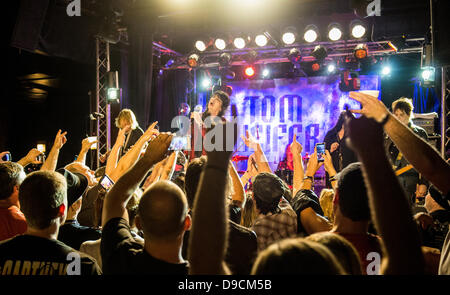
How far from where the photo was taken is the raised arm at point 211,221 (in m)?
0.90

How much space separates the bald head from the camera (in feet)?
4.41

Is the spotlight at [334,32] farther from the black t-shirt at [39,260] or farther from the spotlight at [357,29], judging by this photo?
the black t-shirt at [39,260]

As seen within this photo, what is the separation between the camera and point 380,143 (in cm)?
81

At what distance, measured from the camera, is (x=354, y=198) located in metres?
1.49

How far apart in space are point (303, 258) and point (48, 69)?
32.8 ft

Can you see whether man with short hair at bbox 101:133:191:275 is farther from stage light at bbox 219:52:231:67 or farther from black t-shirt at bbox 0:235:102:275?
stage light at bbox 219:52:231:67

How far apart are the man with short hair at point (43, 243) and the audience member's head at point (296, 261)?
0.92 m

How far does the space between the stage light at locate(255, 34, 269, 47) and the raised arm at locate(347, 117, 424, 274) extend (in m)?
8.08

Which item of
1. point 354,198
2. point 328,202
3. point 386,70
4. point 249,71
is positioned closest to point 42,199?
point 354,198

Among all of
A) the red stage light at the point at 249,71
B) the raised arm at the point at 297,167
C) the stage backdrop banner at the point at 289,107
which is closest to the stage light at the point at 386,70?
the stage backdrop banner at the point at 289,107

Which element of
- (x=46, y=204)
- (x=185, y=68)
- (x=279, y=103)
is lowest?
(x=46, y=204)
